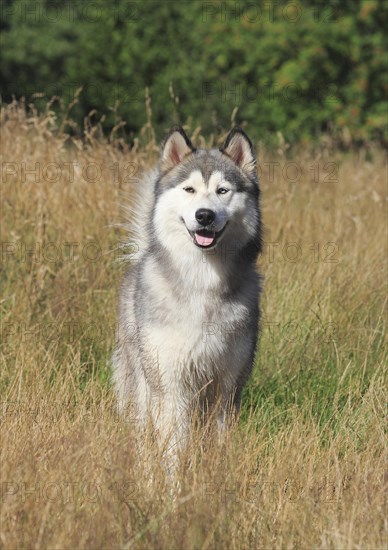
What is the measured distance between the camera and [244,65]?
40.6 feet

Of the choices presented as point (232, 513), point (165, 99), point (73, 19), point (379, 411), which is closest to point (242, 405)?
point (379, 411)

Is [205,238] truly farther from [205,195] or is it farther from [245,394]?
[245,394]

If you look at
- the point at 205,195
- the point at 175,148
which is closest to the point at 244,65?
the point at 175,148

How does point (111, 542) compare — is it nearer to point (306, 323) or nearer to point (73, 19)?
point (306, 323)

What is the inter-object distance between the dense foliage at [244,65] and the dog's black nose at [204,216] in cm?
642

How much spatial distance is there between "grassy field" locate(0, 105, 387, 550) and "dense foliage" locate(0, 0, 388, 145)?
11.8 feet

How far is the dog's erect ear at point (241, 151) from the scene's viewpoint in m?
4.41

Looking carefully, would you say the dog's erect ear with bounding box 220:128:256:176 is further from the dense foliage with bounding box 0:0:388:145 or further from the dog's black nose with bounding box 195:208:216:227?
the dense foliage with bounding box 0:0:388:145

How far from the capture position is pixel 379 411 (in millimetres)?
4293

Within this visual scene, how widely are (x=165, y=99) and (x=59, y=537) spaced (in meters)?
11.0

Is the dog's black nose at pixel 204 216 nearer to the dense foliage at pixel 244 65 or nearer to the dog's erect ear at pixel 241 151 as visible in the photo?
the dog's erect ear at pixel 241 151

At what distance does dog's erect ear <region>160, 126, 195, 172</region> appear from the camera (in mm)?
4414

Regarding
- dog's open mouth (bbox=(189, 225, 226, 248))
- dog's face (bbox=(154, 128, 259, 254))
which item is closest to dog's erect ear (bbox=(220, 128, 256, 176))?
dog's face (bbox=(154, 128, 259, 254))

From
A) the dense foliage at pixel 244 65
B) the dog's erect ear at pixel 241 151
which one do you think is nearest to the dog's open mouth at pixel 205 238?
the dog's erect ear at pixel 241 151
